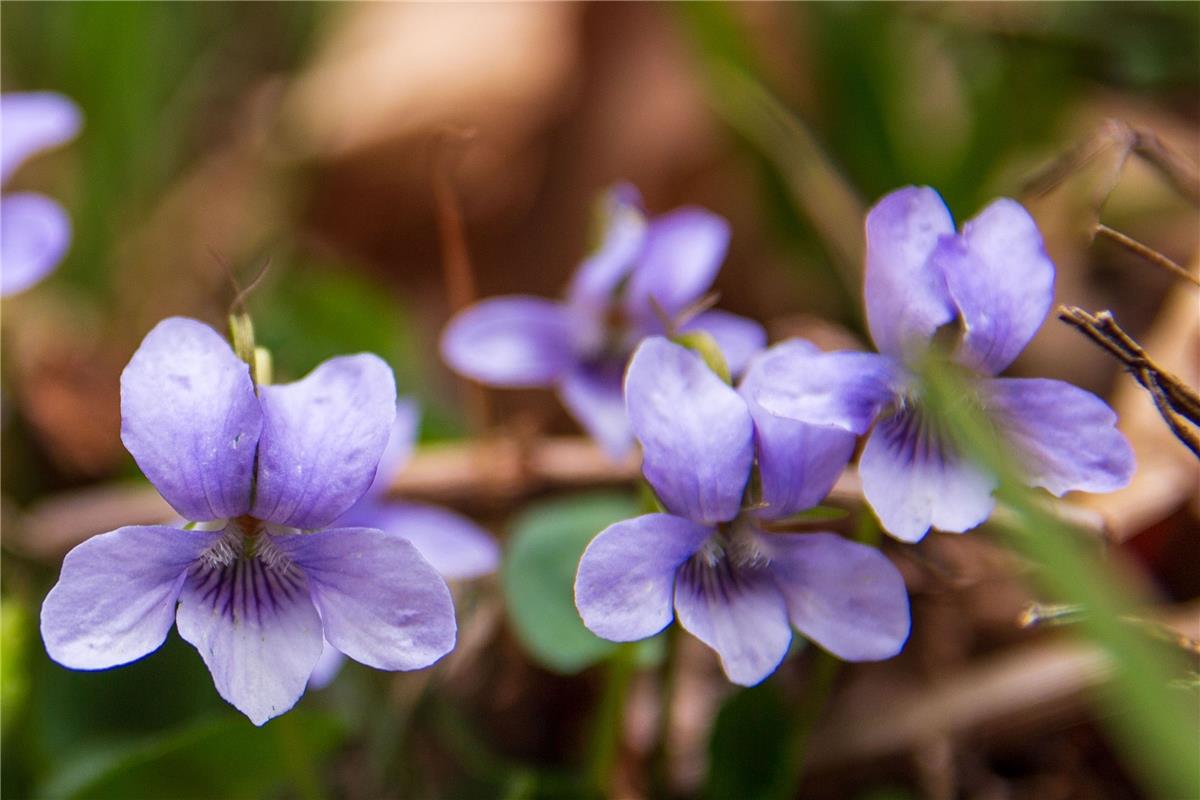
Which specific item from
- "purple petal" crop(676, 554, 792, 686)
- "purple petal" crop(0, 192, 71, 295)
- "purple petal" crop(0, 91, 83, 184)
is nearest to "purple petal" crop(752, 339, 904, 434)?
"purple petal" crop(676, 554, 792, 686)

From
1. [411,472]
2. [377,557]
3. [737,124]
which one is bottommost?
[411,472]

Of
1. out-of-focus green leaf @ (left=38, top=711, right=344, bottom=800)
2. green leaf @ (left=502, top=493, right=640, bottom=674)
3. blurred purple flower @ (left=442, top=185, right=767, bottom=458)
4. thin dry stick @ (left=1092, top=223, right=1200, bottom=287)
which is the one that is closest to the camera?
thin dry stick @ (left=1092, top=223, right=1200, bottom=287)

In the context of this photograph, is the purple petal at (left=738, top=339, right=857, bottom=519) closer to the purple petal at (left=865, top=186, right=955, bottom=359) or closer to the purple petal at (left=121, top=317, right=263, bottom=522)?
the purple petal at (left=865, top=186, right=955, bottom=359)

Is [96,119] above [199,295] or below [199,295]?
A: above

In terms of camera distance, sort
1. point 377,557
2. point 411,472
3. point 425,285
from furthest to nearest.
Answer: point 425,285, point 411,472, point 377,557

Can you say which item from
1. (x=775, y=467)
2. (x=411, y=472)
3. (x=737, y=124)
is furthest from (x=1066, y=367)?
(x=775, y=467)

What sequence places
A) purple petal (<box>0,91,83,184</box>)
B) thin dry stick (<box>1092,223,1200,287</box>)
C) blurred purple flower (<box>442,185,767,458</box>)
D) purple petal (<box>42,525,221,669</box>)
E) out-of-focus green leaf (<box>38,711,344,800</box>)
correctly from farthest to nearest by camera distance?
purple petal (<box>0,91,83,184</box>) < blurred purple flower (<box>442,185,767,458</box>) < out-of-focus green leaf (<box>38,711,344,800</box>) < thin dry stick (<box>1092,223,1200,287</box>) < purple petal (<box>42,525,221,669</box>)

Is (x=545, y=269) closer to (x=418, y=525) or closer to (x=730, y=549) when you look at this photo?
(x=418, y=525)

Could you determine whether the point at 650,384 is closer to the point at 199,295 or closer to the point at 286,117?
the point at 199,295
